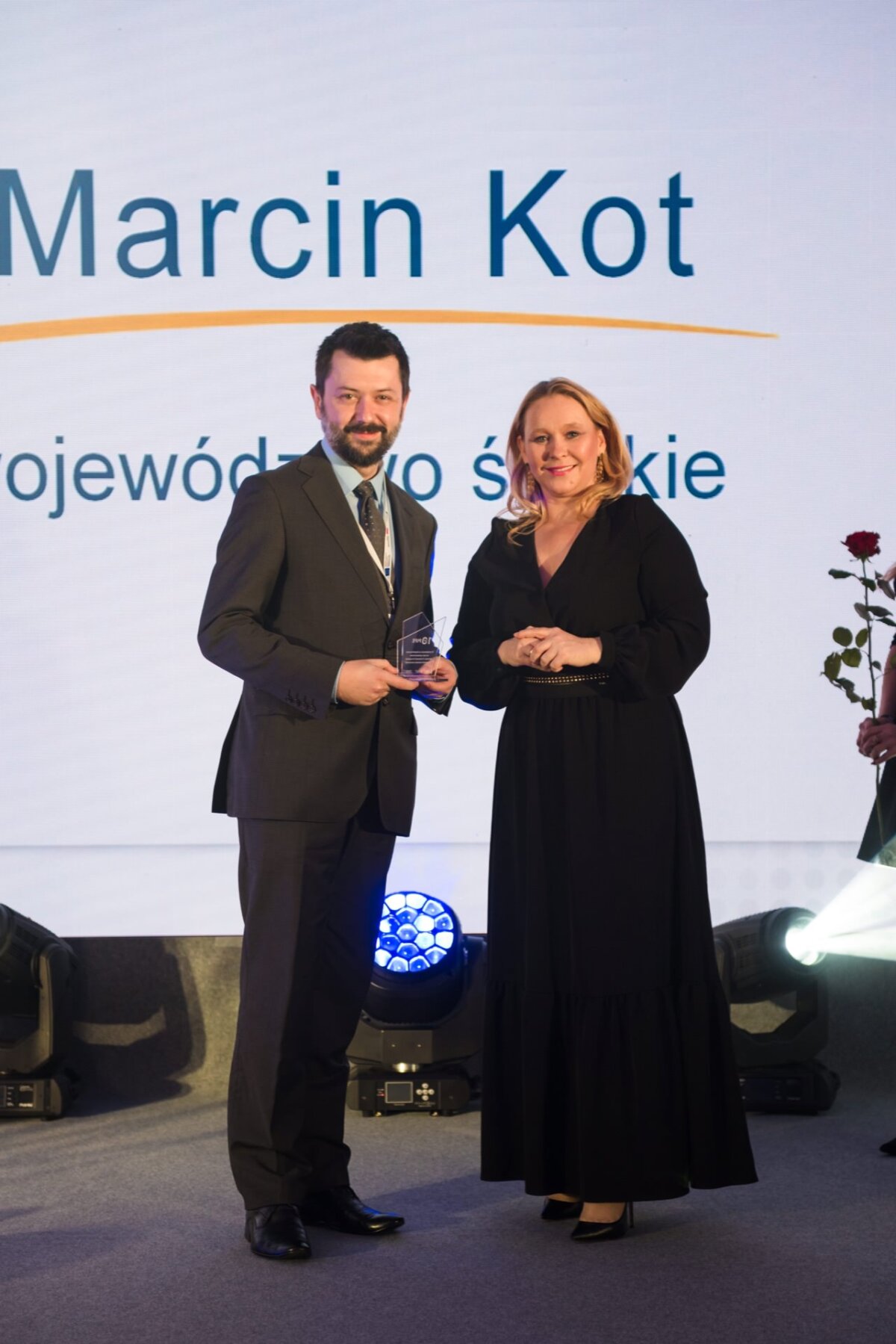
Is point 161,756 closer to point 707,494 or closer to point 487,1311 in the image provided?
point 707,494

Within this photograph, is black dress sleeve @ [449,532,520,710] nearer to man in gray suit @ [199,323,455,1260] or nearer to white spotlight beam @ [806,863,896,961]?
man in gray suit @ [199,323,455,1260]

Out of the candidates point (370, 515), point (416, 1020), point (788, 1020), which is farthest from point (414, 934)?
point (370, 515)

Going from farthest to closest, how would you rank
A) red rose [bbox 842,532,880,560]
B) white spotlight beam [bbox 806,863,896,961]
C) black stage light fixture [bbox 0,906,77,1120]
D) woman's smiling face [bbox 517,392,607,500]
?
1. white spotlight beam [bbox 806,863,896,961]
2. black stage light fixture [bbox 0,906,77,1120]
3. red rose [bbox 842,532,880,560]
4. woman's smiling face [bbox 517,392,607,500]

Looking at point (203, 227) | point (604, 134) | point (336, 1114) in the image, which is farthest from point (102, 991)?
point (604, 134)

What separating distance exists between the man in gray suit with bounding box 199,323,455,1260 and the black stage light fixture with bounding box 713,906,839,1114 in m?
1.43

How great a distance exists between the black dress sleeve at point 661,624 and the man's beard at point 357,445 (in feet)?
1.67

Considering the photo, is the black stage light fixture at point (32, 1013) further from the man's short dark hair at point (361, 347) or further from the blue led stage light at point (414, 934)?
the man's short dark hair at point (361, 347)

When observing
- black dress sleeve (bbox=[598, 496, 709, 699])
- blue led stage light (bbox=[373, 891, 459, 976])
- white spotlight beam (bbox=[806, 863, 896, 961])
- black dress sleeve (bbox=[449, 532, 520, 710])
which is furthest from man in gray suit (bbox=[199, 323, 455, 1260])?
white spotlight beam (bbox=[806, 863, 896, 961])

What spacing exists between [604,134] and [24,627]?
6.97ft

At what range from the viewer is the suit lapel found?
2.86 metres

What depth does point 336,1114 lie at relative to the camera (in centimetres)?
294

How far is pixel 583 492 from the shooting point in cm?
296

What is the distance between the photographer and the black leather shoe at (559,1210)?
9.90 feet

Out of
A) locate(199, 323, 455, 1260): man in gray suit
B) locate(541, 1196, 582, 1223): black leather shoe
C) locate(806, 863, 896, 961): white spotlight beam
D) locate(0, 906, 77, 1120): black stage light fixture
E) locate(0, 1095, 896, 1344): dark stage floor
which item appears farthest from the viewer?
locate(806, 863, 896, 961): white spotlight beam
